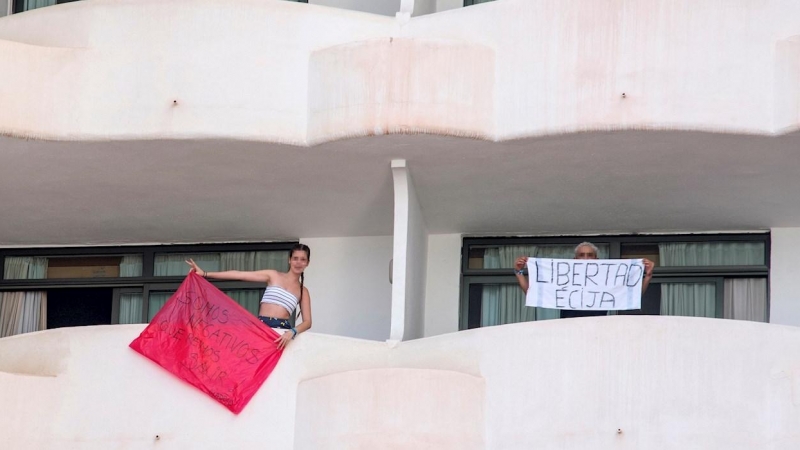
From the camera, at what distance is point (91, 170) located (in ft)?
56.5

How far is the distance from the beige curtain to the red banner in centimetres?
408

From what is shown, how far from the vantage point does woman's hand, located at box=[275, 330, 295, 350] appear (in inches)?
633

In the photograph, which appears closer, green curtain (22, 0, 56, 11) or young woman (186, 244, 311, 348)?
young woman (186, 244, 311, 348)

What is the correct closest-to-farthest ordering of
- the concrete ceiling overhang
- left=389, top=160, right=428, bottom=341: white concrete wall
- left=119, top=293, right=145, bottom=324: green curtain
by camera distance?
the concrete ceiling overhang
left=389, top=160, right=428, bottom=341: white concrete wall
left=119, top=293, right=145, bottom=324: green curtain

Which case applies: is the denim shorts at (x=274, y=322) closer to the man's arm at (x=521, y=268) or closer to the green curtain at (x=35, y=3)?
the man's arm at (x=521, y=268)

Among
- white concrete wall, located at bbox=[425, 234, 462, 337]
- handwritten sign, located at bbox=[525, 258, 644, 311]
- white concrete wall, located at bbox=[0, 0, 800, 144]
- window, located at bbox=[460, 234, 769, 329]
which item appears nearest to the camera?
white concrete wall, located at bbox=[0, 0, 800, 144]

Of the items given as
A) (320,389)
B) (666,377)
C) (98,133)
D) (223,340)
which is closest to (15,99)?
(98,133)

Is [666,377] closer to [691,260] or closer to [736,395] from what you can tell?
[736,395]

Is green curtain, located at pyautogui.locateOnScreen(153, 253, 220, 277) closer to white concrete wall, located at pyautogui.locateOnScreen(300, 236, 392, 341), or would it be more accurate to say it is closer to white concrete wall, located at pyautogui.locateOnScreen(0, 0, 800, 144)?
white concrete wall, located at pyautogui.locateOnScreen(300, 236, 392, 341)

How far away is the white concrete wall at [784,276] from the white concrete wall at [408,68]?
2.94m

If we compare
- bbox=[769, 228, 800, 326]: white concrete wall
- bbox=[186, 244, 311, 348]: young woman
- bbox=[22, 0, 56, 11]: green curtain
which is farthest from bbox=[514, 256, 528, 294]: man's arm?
bbox=[22, 0, 56, 11]: green curtain

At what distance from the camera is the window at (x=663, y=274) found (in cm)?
1822

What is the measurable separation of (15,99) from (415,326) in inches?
186

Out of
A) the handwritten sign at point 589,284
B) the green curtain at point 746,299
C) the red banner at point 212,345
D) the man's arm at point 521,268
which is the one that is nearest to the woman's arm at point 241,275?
the red banner at point 212,345
